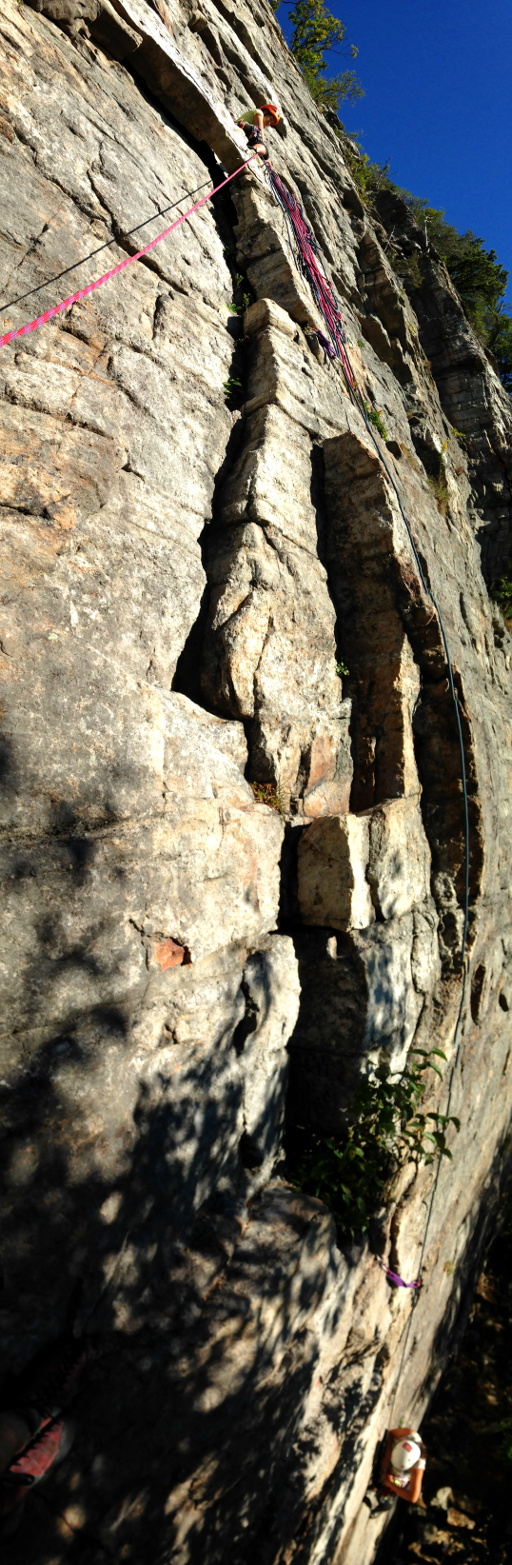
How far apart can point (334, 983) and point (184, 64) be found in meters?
8.30

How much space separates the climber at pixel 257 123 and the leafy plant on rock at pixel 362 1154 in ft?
30.4

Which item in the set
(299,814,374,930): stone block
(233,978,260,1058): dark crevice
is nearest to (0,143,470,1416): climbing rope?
(299,814,374,930): stone block

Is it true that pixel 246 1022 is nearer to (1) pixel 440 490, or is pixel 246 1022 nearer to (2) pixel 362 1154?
(2) pixel 362 1154

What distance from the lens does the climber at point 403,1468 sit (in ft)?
15.6

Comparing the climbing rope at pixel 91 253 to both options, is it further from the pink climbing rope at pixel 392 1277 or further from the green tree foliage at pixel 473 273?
the green tree foliage at pixel 473 273

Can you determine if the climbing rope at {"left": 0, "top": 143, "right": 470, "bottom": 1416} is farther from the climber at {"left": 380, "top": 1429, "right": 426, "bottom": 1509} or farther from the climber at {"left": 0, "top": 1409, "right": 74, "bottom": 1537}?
the climber at {"left": 0, "top": 1409, "right": 74, "bottom": 1537}

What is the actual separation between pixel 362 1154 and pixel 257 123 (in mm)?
10361

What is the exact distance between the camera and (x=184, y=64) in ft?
20.6

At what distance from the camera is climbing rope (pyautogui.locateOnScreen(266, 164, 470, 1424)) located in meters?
5.33

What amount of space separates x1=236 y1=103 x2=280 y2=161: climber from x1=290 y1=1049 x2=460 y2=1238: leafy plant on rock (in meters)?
9.27

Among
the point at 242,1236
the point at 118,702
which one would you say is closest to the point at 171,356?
the point at 118,702

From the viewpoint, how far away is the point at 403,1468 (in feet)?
15.5

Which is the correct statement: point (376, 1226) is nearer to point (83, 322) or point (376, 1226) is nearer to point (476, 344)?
point (83, 322)

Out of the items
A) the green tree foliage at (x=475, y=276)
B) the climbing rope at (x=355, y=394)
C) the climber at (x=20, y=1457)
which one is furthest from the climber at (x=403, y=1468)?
the green tree foliage at (x=475, y=276)
